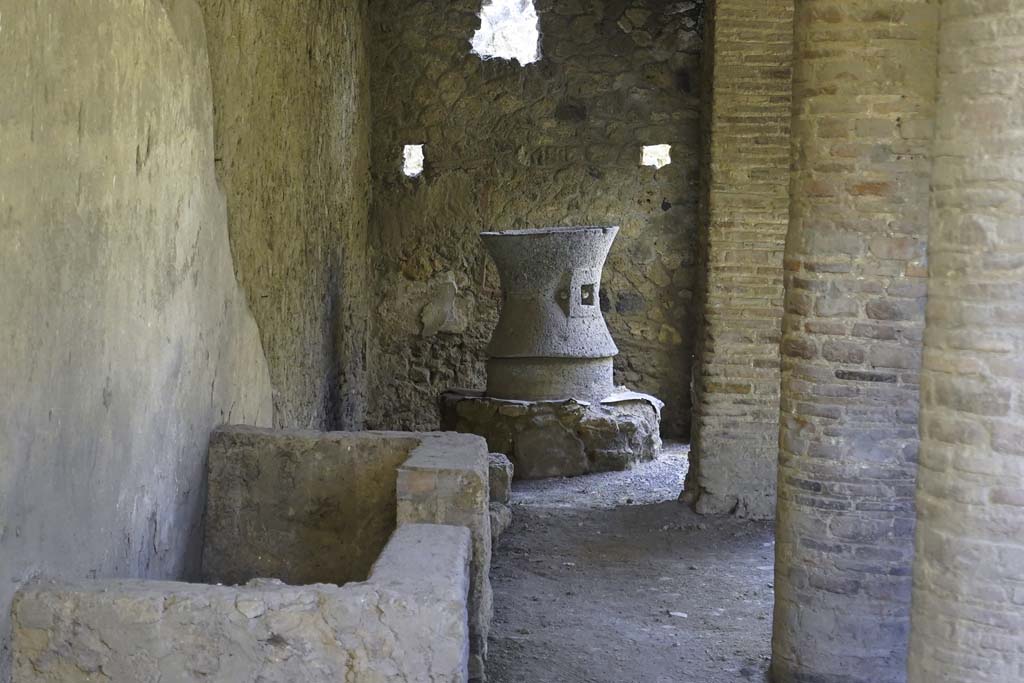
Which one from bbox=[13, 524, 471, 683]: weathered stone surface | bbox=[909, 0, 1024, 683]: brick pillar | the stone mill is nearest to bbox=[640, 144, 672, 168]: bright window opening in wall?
the stone mill

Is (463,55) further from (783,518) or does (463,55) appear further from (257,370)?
(783,518)

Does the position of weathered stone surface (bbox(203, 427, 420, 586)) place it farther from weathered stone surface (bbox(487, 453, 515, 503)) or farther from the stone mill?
the stone mill

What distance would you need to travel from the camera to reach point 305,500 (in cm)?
464

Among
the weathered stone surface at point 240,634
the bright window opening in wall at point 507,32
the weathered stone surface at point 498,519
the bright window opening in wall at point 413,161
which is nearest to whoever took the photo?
the weathered stone surface at point 240,634

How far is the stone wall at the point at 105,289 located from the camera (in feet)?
10.3

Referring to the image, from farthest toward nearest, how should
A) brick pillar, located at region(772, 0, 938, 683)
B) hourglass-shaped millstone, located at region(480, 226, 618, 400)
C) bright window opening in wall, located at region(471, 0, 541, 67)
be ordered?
bright window opening in wall, located at region(471, 0, 541, 67) < hourglass-shaped millstone, located at region(480, 226, 618, 400) < brick pillar, located at region(772, 0, 938, 683)

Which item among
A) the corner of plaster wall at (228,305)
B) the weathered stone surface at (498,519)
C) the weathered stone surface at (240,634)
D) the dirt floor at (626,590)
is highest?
the corner of plaster wall at (228,305)

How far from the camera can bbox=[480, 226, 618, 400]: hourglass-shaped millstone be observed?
9312 mm

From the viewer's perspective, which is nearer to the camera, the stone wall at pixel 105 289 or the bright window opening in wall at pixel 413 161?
the stone wall at pixel 105 289

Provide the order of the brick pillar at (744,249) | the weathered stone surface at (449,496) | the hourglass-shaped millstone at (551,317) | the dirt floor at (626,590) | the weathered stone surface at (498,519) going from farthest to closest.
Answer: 1. the hourglass-shaped millstone at (551,317)
2. the brick pillar at (744,249)
3. the weathered stone surface at (498,519)
4. the dirt floor at (626,590)
5. the weathered stone surface at (449,496)

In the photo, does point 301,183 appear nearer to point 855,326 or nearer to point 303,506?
point 303,506

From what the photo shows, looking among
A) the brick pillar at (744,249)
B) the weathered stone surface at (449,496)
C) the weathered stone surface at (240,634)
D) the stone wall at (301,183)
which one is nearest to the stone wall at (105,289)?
the weathered stone surface at (240,634)

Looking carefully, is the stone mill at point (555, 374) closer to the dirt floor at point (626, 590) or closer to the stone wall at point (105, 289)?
the dirt floor at point (626, 590)

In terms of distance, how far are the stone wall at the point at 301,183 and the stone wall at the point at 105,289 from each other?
1.73 ft
